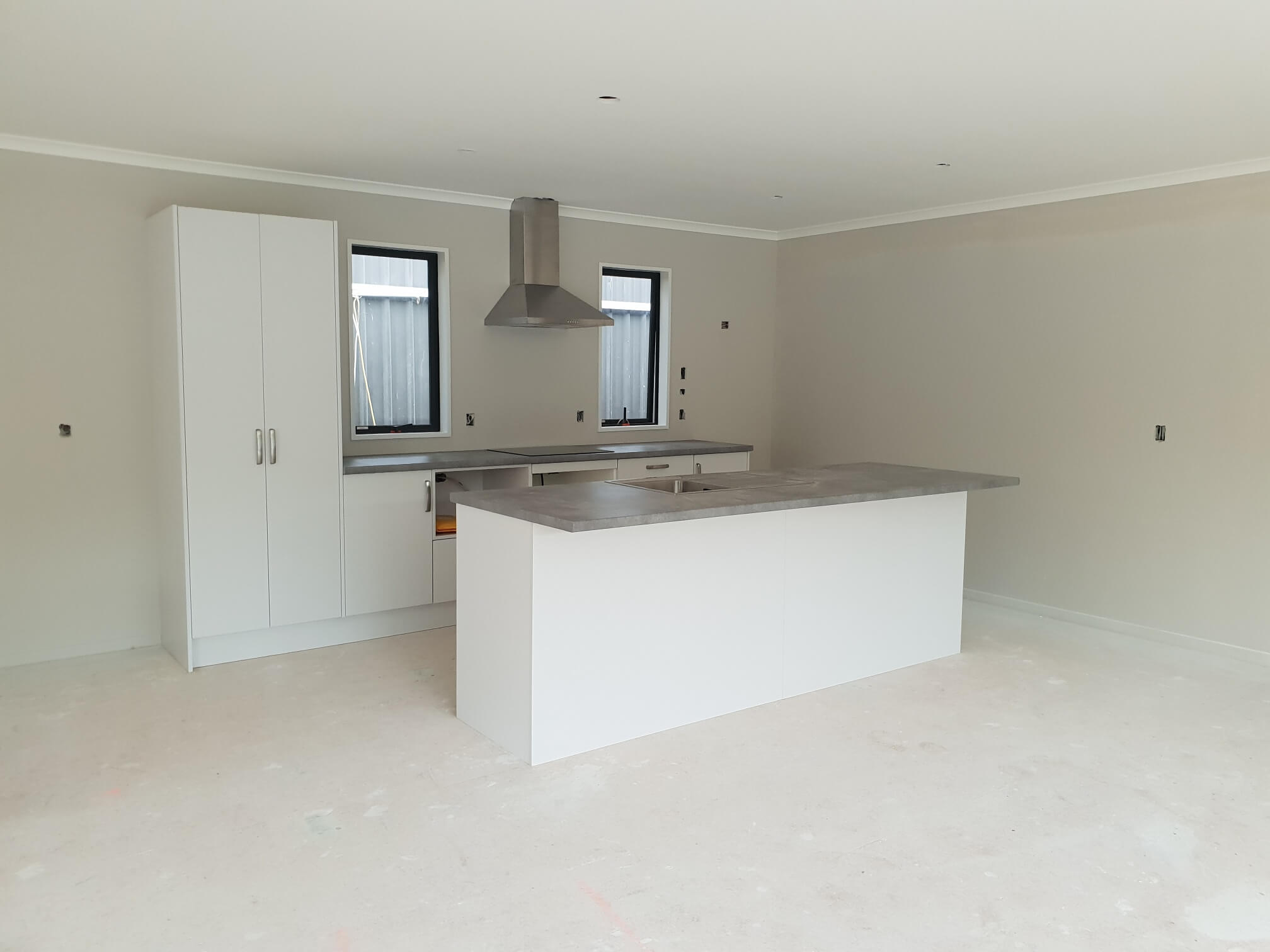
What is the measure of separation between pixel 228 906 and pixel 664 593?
5.83 ft

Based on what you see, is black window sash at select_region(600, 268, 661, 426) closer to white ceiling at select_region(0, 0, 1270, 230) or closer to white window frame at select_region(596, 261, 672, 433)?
A: white window frame at select_region(596, 261, 672, 433)

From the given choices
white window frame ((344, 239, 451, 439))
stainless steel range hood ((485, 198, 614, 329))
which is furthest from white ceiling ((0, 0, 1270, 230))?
stainless steel range hood ((485, 198, 614, 329))

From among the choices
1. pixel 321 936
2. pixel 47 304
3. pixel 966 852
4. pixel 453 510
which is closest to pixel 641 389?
pixel 453 510

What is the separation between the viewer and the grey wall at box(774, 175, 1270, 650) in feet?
15.0

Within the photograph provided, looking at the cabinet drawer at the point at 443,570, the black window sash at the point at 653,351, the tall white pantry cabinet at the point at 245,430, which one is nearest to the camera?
the tall white pantry cabinet at the point at 245,430

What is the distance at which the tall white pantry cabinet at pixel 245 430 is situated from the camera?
4.18 m

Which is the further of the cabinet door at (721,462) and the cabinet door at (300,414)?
the cabinet door at (721,462)

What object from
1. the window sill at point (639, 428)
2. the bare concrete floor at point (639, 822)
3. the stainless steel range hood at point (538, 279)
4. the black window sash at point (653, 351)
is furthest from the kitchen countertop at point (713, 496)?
the black window sash at point (653, 351)

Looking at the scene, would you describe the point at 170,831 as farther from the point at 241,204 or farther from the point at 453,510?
the point at 241,204

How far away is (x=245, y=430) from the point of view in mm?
4316

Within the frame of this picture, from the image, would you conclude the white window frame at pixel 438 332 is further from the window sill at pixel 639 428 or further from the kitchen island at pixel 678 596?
the kitchen island at pixel 678 596

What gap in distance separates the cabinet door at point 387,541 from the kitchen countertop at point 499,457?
5 centimetres

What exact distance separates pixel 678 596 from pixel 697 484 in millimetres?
721

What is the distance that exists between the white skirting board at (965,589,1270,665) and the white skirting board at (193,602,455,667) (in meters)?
3.27
